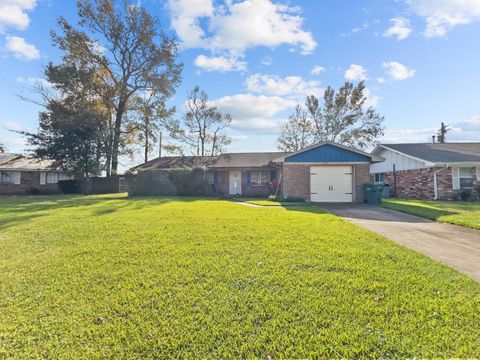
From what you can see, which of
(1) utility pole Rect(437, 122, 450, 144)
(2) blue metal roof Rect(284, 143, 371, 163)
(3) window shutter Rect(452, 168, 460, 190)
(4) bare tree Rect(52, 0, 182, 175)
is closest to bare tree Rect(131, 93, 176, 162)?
(4) bare tree Rect(52, 0, 182, 175)

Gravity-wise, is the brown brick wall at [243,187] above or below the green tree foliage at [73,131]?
below

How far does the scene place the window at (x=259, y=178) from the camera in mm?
21141

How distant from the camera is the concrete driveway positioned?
468cm

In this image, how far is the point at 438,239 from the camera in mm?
6441

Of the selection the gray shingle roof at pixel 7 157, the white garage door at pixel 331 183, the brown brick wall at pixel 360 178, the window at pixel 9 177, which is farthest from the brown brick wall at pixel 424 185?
the gray shingle roof at pixel 7 157

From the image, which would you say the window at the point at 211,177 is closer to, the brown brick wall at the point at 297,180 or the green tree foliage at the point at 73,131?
the brown brick wall at the point at 297,180

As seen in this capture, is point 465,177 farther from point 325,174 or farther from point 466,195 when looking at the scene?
point 325,174

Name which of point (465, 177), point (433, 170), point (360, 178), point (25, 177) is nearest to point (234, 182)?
point (360, 178)

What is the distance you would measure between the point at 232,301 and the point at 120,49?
27.7m

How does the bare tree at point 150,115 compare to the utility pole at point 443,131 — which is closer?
the bare tree at point 150,115

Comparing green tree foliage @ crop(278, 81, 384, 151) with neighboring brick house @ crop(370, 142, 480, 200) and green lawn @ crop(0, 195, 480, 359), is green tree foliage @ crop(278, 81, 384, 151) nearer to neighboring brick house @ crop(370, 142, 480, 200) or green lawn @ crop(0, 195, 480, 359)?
neighboring brick house @ crop(370, 142, 480, 200)

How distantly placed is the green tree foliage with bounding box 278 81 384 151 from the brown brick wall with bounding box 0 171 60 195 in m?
25.8

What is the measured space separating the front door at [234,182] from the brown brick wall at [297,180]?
6.31 meters

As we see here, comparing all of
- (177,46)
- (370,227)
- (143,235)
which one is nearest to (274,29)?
(370,227)
